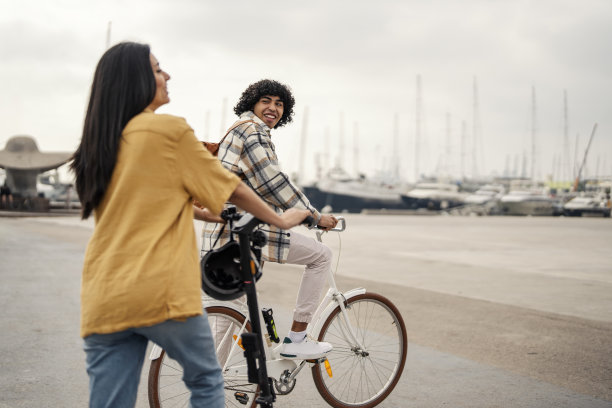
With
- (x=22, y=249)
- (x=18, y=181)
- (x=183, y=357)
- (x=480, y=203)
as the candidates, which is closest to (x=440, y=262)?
(x=22, y=249)

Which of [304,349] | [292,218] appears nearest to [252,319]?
[292,218]

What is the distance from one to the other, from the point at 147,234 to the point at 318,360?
76.6 inches

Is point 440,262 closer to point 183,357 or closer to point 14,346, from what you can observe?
point 14,346

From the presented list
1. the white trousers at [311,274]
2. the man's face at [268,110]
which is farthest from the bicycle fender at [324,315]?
the man's face at [268,110]

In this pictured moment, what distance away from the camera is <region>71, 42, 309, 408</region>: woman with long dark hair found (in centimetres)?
200

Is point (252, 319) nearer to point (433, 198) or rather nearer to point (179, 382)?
point (179, 382)

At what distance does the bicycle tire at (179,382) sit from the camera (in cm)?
301

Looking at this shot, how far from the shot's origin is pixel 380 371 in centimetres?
405

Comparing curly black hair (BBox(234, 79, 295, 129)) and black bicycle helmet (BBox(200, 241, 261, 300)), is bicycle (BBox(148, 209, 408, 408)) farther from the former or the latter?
curly black hair (BBox(234, 79, 295, 129))

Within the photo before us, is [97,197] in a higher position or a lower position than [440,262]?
higher

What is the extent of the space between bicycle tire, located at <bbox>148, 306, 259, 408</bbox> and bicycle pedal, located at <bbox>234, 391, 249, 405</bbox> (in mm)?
15

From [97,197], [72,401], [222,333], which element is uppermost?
[97,197]

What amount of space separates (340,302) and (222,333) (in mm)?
854

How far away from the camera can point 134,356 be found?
7.21ft
